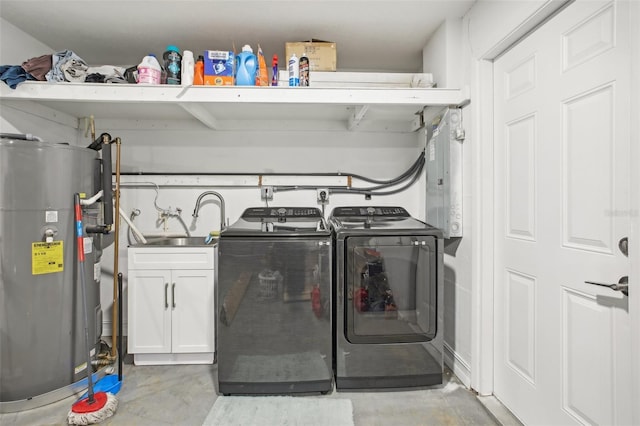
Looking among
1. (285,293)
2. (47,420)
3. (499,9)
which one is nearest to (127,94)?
(285,293)

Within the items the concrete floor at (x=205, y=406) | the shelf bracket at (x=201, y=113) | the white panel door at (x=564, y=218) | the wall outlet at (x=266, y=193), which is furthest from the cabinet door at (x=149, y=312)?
the white panel door at (x=564, y=218)

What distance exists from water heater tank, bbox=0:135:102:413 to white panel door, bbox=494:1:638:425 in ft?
8.78

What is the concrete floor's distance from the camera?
67.3 inches

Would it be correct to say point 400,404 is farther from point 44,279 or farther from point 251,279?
point 44,279

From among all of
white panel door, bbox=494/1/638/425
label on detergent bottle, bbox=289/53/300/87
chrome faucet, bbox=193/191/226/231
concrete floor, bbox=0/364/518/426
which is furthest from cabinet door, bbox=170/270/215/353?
white panel door, bbox=494/1/638/425

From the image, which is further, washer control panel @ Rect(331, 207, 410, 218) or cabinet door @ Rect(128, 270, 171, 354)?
washer control panel @ Rect(331, 207, 410, 218)

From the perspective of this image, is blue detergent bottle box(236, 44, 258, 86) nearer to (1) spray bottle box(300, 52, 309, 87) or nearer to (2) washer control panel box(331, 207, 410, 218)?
(1) spray bottle box(300, 52, 309, 87)

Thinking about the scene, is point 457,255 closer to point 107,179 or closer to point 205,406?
point 205,406

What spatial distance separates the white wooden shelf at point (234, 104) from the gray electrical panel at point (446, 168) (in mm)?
134

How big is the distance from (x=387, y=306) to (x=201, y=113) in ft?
6.34

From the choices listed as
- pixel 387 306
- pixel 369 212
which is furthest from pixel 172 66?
pixel 387 306

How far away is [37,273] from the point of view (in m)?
1.83

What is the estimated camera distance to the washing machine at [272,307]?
1846mm

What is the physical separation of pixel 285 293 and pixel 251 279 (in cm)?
22
